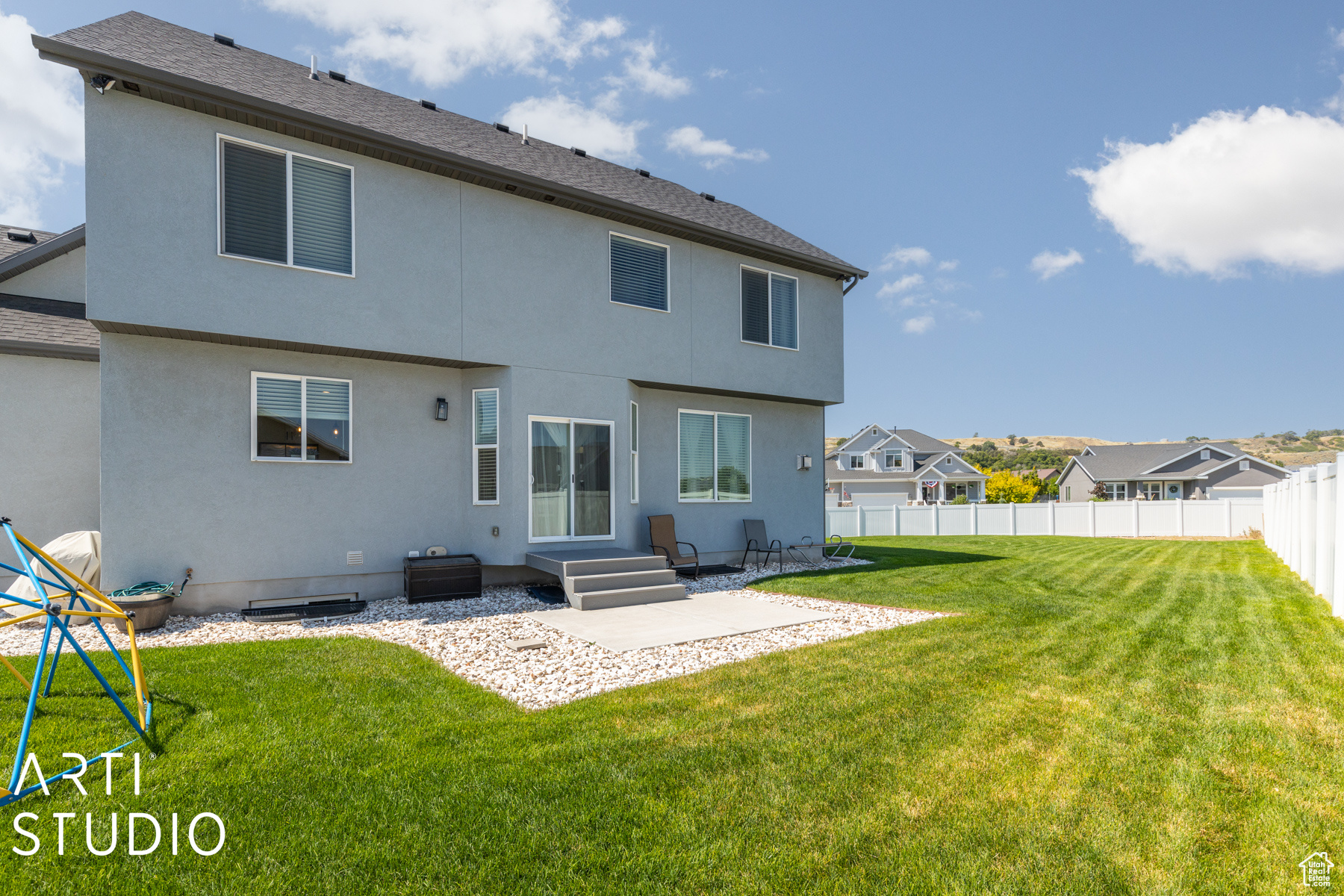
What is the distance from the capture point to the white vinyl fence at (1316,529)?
7055 millimetres

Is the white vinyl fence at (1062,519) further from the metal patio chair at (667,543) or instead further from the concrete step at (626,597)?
the concrete step at (626,597)

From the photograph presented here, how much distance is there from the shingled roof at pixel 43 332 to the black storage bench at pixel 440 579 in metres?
5.65

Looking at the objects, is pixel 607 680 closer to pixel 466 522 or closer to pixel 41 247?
pixel 466 522

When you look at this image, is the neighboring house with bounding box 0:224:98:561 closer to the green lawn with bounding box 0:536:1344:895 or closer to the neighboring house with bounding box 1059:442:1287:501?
the green lawn with bounding box 0:536:1344:895

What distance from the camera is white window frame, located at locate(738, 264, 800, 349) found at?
1202 centimetres

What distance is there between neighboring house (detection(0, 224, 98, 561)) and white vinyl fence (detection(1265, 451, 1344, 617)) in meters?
15.8

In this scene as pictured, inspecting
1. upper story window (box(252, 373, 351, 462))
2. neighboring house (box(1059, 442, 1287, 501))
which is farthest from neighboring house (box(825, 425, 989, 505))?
upper story window (box(252, 373, 351, 462))

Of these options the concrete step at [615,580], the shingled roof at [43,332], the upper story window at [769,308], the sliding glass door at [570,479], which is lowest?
the concrete step at [615,580]

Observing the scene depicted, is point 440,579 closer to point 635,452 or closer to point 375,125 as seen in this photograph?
point 635,452

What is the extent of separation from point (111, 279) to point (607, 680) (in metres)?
6.93

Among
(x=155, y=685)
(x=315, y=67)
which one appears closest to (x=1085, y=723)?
(x=155, y=685)

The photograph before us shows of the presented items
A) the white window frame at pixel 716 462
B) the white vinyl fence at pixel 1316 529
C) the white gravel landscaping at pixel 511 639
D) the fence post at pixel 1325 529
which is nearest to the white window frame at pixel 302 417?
the white gravel landscaping at pixel 511 639

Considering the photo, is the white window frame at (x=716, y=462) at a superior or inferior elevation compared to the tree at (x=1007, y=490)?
superior

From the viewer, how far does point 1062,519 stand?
23.8m
